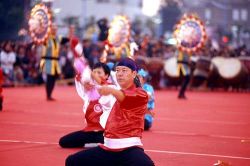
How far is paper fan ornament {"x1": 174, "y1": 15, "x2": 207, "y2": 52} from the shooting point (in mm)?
21625

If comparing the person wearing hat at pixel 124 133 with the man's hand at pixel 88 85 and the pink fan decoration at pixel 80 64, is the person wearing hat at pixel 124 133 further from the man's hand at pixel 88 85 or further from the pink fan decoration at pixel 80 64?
the pink fan decoration at pixel 80 64

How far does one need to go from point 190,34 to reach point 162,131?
9052mm

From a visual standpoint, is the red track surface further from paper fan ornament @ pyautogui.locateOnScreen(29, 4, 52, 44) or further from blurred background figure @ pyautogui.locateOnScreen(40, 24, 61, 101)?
paper fan ornament @ pyautogui.locateOnScreen(29, 4, 52, 44)

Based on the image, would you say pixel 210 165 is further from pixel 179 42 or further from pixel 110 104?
pixel 179 42

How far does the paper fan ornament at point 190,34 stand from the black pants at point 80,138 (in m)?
11.5

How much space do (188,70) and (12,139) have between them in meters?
11.6

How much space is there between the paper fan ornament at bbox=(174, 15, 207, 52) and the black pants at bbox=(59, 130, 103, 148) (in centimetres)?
1150

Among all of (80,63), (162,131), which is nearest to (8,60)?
(162,131)

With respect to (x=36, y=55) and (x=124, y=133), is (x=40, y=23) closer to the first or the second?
(x=36, y=55)

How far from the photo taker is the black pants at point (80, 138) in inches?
409

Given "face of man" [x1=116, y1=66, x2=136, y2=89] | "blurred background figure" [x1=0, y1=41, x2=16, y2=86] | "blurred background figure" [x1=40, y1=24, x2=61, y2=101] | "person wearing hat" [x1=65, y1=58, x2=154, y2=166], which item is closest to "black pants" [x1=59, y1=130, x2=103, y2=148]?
"person wearing hat" [x1=65, y1=58, x2=154, y2=166]

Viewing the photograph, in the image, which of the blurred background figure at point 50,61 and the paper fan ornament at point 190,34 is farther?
the paper fan ornament at point 190,34

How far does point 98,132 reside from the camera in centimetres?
1041

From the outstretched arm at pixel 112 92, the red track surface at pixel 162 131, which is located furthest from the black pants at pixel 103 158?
the red track surface at pixel 162 131
